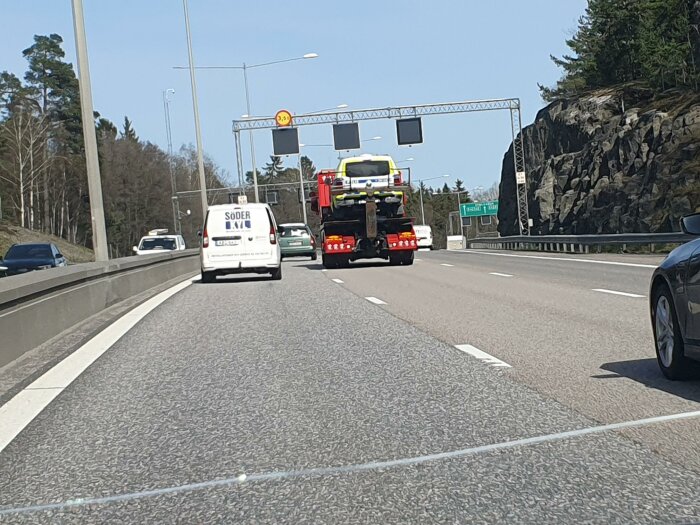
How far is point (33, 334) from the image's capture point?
1109cm

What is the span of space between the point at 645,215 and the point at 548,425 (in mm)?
47990

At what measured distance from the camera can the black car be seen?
22.9 feet

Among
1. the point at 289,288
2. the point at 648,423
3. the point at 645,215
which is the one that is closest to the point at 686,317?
the point at 648,423

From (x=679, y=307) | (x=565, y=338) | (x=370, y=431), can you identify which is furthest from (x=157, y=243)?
(x=370, y=431)

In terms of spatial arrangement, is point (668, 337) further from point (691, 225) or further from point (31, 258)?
point (31, 258)

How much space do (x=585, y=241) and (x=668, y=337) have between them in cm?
3012

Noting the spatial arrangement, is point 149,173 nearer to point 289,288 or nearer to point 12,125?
point 12,125

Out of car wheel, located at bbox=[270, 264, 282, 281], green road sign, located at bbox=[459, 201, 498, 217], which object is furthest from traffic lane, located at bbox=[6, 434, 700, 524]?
green road sign, located at bbox=[459, 201, 498, 217]

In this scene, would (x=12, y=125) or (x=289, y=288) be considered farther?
(x=12, y=125)

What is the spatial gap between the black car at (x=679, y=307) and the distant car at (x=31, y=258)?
21695mm

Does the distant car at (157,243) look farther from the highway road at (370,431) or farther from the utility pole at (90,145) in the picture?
the highway road at (370,431)

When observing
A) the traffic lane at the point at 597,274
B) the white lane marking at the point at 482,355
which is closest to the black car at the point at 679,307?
the white lane marking at the point at 482,355

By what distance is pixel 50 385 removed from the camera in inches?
334

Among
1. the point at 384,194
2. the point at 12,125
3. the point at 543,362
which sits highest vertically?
the point at 12,125
